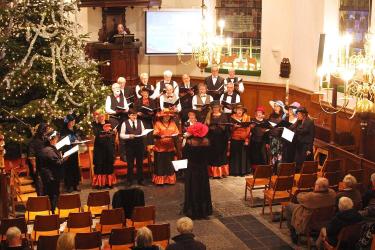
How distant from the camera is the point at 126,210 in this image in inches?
378

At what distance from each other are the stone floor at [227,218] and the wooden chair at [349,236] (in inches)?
63.9

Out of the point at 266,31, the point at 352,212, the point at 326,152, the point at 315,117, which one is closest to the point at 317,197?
the point at 352,212

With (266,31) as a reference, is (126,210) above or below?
below

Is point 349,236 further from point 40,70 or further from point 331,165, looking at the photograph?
point 40,70

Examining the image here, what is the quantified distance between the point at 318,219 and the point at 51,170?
16.3ft

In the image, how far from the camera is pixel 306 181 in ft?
35.7

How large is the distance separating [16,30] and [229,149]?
225 inches

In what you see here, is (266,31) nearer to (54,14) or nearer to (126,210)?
(54,14)

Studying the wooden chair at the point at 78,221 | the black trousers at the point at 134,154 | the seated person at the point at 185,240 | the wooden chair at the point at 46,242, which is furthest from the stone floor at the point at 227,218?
the wooden chair at the point at 46,242

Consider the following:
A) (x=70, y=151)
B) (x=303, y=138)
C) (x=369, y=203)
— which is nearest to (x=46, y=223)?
(x=70, y=151)

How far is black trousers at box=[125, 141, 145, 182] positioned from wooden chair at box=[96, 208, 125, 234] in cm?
364

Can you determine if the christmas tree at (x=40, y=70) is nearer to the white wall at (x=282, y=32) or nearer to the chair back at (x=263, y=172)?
the chair back at (x=263, y=172)

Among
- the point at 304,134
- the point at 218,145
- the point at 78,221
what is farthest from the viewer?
the point at 218,145

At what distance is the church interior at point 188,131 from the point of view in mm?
9336
